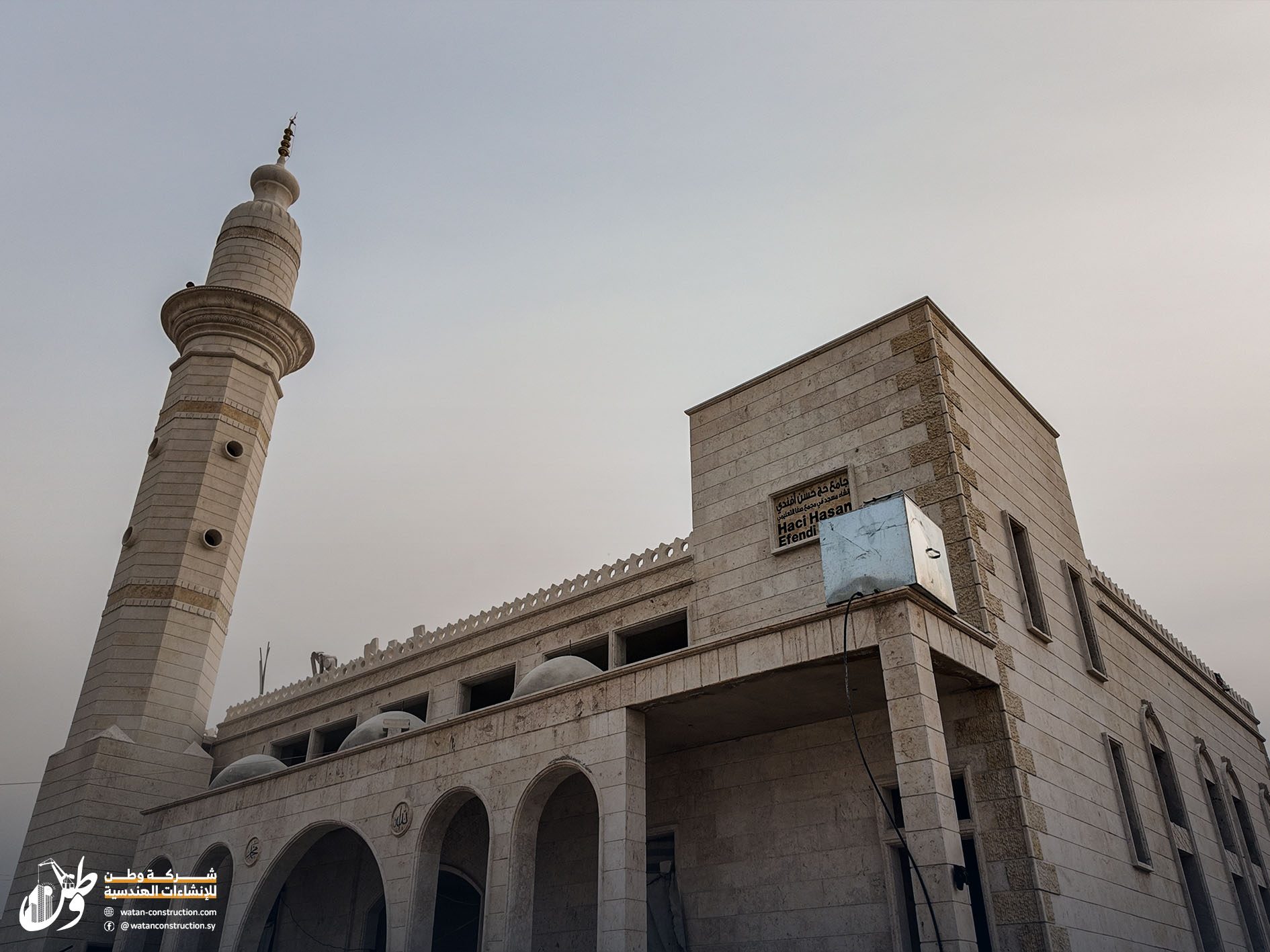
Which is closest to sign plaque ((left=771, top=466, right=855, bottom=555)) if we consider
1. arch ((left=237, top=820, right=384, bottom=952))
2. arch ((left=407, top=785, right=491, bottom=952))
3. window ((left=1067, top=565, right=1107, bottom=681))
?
window ((left=1067, top=565, right=1107, bottom=681))

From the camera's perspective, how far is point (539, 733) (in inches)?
528

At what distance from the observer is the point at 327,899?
1903 cm

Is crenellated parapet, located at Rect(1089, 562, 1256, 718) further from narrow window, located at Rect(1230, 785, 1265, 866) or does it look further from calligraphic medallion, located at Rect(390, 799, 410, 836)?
calligraphic medallion, located at Rect(390, 799, 410, 836)

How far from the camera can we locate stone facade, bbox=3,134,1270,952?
1152cm

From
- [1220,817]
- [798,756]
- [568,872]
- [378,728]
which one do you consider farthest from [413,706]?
[1220,817]

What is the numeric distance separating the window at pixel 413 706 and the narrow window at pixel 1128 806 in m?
13.3

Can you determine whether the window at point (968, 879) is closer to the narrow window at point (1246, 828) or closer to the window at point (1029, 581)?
the window at point (1029, 581)

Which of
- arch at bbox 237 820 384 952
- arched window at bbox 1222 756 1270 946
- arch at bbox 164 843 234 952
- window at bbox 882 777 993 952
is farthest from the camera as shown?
arched window at bbox 1222 756 1270 946

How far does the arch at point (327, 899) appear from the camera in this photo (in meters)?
18.2

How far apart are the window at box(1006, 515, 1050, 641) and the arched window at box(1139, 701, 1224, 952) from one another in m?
4.35

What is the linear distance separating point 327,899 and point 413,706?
414 cm

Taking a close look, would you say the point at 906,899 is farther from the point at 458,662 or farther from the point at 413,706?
the point at 413,706

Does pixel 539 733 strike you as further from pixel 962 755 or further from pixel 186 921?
pixel 186 921

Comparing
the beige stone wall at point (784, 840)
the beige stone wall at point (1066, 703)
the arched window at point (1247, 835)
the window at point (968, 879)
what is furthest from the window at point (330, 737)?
the arched window at point (1247, 835)
